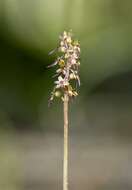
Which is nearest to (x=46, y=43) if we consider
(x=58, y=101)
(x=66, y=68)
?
(x=58, y=101)

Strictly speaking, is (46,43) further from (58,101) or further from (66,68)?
(66,68)

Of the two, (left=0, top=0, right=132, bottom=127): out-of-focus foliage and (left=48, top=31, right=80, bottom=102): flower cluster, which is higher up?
(left=0, top=0, right=132, bottom=127): out-of-focus foliage

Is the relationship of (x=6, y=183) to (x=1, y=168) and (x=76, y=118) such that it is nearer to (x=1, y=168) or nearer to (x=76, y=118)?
(x=1, y=168)

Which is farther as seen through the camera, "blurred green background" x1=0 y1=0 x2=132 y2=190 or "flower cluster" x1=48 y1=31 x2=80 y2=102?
"blurred green background" x1=0 y1=0 x2=132 y2=190

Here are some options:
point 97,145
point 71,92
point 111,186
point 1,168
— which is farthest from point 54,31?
point 71,92

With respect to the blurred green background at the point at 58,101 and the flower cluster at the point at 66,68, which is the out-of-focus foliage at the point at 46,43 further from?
the flower cluster at the point at 66,68

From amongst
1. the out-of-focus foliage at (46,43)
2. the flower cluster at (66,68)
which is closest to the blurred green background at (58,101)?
the out-of-focus foliage at (46,43)

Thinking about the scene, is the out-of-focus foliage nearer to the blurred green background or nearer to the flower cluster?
the blurred green background

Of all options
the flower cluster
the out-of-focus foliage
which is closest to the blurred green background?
the out-of-focus foliage
